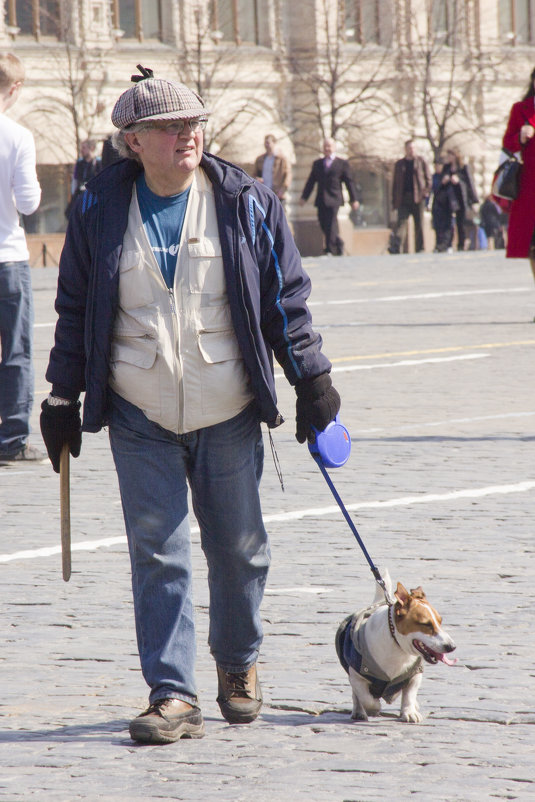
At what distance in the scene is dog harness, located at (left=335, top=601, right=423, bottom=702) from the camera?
4281 millimetres

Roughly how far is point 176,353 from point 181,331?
0.19 ft

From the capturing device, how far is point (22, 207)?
8.40 m

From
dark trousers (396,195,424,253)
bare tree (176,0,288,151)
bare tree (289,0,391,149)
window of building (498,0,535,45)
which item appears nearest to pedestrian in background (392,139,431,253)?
dark trousers (396,195,424,253)

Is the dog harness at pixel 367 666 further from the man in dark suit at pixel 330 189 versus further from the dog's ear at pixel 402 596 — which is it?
the man in dark suit at pixel 330 189

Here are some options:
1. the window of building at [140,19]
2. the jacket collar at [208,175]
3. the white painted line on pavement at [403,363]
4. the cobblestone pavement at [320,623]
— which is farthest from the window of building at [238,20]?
the jacket collar at [208,175]

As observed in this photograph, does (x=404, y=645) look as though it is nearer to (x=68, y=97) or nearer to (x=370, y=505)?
(x=370, y=505)

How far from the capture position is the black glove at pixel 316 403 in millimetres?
4285

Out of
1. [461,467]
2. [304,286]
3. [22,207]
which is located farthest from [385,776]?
[22,207]

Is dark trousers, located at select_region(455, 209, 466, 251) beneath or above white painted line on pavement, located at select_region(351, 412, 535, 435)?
beneath

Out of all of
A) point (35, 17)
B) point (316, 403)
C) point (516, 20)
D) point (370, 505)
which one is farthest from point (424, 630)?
point (516, 20)

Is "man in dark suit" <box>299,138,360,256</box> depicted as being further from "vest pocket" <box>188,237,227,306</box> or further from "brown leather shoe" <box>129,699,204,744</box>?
"brown leather shoe" <box>129,699,204,744</box>

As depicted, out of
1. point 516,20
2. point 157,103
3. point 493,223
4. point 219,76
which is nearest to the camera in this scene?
point 157,103

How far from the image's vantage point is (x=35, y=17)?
38.4 metres

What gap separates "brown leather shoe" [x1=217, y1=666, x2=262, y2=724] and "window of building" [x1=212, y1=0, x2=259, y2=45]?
3910 centimetres
